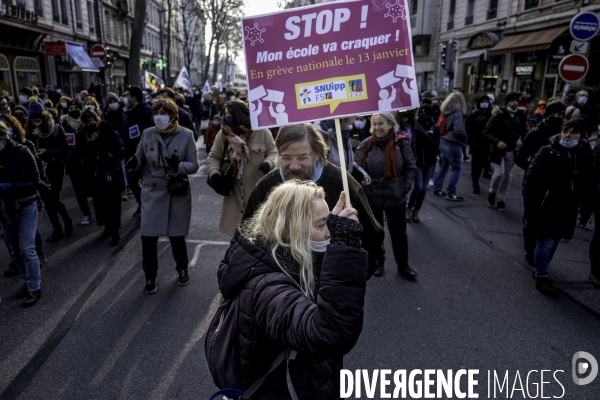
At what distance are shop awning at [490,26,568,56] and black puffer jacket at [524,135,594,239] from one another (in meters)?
16.1

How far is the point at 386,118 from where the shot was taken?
4.71m

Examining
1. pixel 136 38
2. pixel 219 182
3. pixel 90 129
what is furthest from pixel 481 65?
pixel 219 182

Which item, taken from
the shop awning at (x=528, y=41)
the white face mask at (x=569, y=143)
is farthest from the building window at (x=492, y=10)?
the white face mask at (x=569, y=143)

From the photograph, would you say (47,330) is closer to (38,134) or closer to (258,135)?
(258,135)

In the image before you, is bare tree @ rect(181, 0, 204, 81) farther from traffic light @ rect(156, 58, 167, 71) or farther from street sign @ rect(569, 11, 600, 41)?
street sign @ rect(569, 11, 600, 41)

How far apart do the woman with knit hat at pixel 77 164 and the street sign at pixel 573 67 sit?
8.68 metres

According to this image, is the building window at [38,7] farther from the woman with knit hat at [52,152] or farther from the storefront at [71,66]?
the woman with knit hat at [52,152]

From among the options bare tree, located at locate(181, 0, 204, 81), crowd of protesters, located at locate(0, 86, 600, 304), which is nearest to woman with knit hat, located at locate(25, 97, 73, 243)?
crowd of protesters, located at locate(0, 86, 600, 304)

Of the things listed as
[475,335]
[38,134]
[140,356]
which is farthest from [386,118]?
[38,134]

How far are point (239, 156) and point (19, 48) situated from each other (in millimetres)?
23401

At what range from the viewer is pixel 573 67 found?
29.5 ft

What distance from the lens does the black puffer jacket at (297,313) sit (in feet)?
5.14

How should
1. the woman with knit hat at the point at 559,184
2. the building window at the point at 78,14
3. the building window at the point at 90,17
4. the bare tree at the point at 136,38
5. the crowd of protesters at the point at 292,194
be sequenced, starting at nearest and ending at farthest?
1. the crowd of protesters at the point at 292,194
2. the woman with knit hat at the point at 559,184
3. the bare tree at the point at 136,38
4. the building window at the point at 78,14
5. the building window at the point at 90,17

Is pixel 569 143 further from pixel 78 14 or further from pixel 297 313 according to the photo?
pixel 78 14
